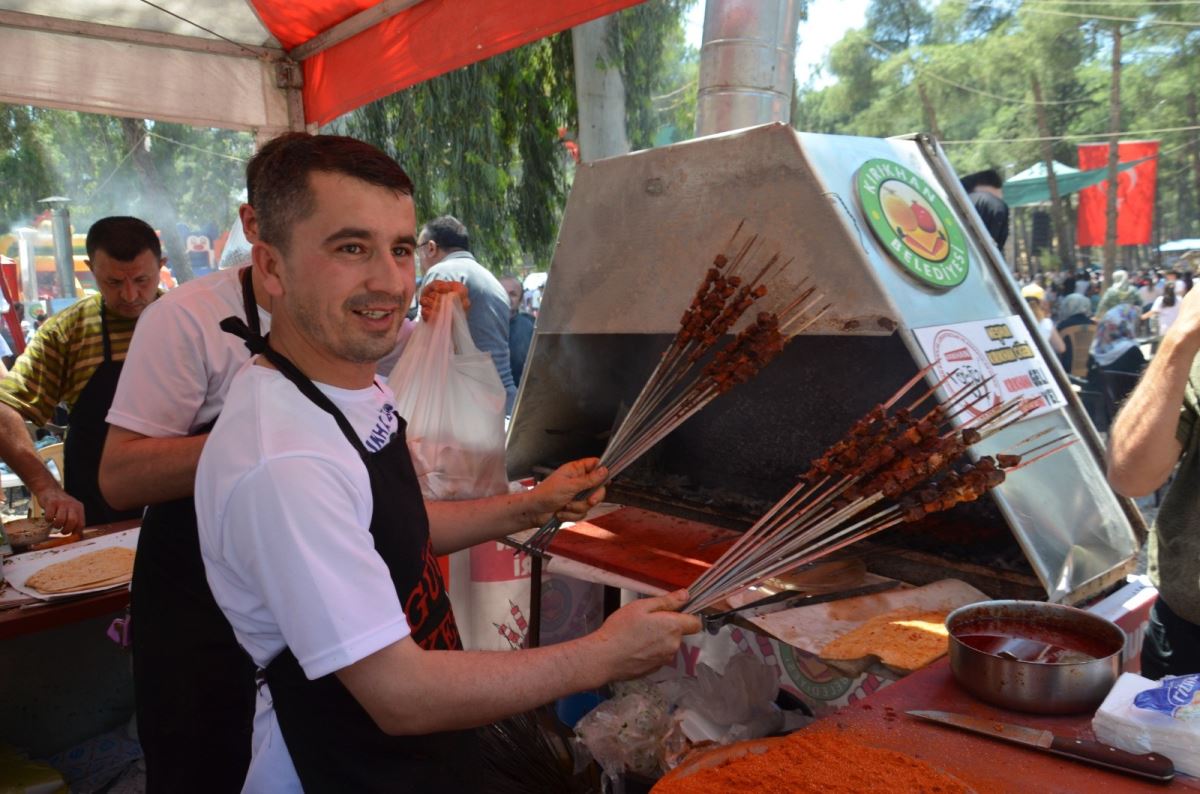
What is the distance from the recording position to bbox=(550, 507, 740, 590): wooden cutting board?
2283 millimetres

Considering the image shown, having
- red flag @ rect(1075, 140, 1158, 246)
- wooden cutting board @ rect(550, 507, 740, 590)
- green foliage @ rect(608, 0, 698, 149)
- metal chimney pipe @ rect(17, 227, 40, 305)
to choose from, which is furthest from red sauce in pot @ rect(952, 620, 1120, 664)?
red flag @ rect(1075, 140, 1158, 246)

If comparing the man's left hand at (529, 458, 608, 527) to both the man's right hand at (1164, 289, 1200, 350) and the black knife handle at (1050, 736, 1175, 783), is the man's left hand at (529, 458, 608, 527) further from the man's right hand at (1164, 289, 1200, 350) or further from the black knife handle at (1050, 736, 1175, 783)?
the man's right hand at (1164, 289, 1200, 350)

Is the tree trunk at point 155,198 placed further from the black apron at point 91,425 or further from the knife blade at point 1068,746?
the knife blade at point 1068,746

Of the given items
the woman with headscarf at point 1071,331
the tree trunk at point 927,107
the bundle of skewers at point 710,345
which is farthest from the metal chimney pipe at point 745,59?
the tree trunk at point 927,107

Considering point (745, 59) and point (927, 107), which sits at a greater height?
point (927, 107)

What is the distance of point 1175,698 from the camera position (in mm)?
1275

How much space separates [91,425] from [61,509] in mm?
568

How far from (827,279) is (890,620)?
0.85 m

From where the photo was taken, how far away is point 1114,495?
2.30 metres

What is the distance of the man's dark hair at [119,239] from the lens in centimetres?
314

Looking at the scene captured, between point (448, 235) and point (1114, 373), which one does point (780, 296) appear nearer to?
point (448, 235)

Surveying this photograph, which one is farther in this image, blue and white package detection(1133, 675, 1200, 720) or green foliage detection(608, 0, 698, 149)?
green foliage detection(608, 0, 698, 149)

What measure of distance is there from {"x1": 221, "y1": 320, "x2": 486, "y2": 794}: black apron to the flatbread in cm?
81

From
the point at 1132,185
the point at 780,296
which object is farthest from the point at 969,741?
the point at 1132,185
